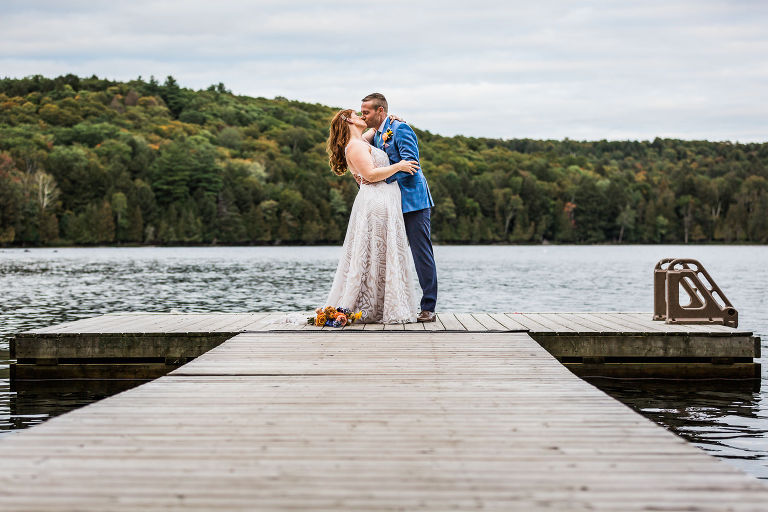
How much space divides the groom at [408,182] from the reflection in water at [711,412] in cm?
230

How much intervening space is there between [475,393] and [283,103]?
A: 13771 cm

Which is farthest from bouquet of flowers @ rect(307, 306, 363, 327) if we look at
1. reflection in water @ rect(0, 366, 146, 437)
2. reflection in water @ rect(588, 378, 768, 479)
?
reflection in water @ rect(588, 378, 768, 479)

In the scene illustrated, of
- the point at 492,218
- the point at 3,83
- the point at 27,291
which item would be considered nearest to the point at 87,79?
the point at 3,83

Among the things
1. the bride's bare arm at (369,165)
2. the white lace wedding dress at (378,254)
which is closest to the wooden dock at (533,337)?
the white lace wedding dress at (378,254)

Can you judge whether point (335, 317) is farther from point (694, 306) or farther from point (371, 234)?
point (694, 306)

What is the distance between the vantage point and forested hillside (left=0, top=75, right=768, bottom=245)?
110 meters

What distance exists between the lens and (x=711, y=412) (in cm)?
773

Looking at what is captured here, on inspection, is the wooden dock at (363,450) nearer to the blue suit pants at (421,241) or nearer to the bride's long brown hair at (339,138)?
the blue suit pants at (421,241)

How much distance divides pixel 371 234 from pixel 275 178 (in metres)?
121

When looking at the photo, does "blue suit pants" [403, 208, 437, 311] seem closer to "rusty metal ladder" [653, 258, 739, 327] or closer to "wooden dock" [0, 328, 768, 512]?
"rusty metal ladder" [653, 258, 739, 327]

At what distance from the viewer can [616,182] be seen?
13412cm

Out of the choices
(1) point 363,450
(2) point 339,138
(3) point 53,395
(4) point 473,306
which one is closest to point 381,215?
(2) point 339,138

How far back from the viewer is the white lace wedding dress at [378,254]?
26.6 feet

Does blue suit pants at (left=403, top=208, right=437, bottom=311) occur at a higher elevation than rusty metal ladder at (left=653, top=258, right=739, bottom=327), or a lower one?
higher
